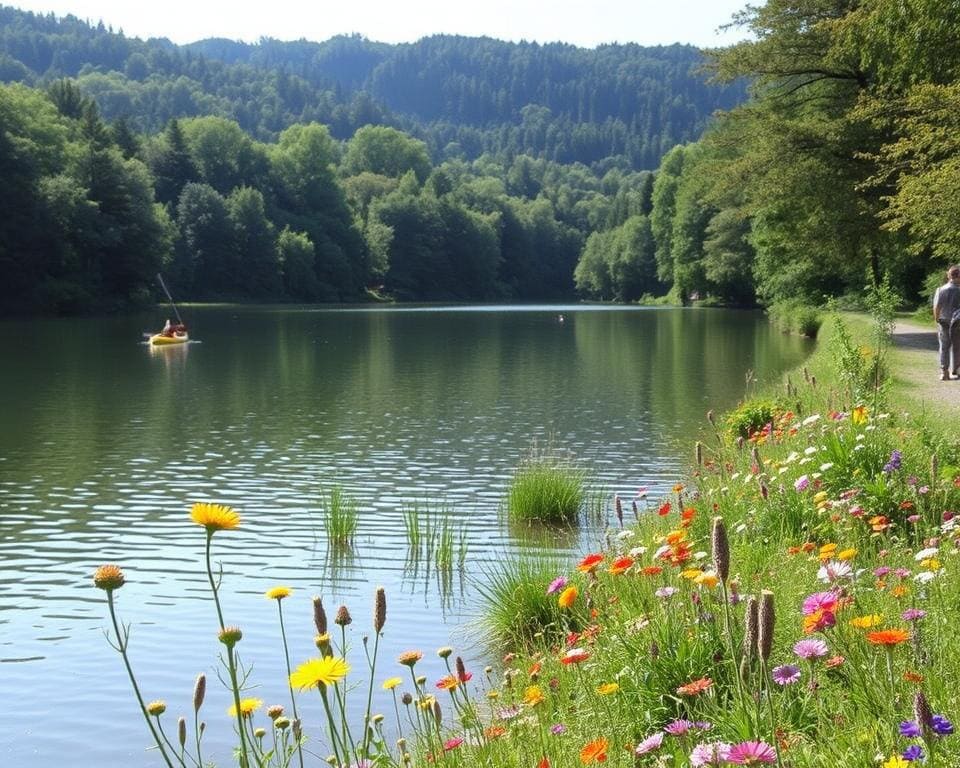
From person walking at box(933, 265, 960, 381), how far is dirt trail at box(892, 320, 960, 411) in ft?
1.01

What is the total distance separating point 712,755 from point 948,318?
17.7m

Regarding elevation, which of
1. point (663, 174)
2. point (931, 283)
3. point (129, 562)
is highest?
point (663, 174)

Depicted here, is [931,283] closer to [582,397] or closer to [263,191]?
[582,397]

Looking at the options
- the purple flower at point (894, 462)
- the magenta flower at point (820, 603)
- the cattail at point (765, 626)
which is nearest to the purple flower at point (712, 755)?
the cattail at point (765, 626)

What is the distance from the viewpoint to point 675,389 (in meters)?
28.2

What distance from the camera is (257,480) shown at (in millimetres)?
16984

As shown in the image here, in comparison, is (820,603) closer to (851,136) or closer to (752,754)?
(752,754)

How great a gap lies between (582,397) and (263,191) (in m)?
94.2

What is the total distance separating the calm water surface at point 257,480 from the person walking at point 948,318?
4.47m

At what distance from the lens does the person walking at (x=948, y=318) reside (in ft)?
61.7

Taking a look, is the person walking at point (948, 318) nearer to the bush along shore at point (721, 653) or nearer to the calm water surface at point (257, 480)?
the calm water surface at point (257, 480)

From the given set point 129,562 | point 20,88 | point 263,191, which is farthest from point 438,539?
point 263,191

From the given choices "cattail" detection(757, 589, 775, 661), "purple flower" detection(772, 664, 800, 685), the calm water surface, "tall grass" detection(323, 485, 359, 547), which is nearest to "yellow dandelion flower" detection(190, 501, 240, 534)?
"cattail" detection(757, 589, 775, 661)

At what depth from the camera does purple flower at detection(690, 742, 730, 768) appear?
2.77 meters
